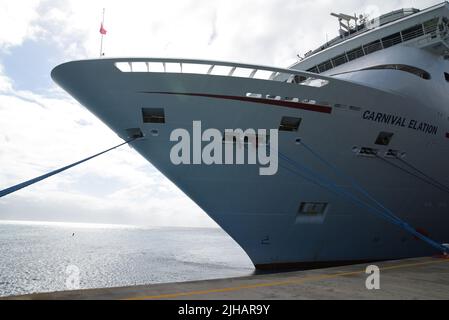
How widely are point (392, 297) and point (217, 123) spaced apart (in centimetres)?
703

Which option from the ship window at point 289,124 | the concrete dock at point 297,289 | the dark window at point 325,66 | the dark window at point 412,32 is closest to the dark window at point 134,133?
the ship window at point 289,124

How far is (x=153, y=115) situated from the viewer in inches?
418

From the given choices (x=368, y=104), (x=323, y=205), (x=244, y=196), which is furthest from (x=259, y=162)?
(x=368, y=104)

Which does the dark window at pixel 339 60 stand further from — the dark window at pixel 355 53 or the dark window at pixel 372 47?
the dark window at pixel 372 47

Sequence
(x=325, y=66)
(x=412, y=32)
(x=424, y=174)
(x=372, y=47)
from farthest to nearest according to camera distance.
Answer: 1. (x=325, y=66)
2. (x=372, y=47)
3. (x=412, y=32)
4. (x=424, y=174)

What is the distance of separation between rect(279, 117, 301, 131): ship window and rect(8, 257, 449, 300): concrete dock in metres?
5.30

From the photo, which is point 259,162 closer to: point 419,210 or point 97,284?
point 419,210

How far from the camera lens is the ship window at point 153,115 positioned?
34.4 feet

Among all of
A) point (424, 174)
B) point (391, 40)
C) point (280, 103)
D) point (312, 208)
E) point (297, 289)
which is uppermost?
point (391, 40)

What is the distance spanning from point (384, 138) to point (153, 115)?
808 centimetres

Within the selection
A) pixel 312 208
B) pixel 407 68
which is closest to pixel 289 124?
pixel 312 208

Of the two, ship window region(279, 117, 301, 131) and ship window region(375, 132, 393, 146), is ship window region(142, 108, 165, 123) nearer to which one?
ship window region(279, 117, 301, 131)

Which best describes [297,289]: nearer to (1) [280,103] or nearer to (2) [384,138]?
(1) [280,103]

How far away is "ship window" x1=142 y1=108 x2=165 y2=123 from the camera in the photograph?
34.4ft
